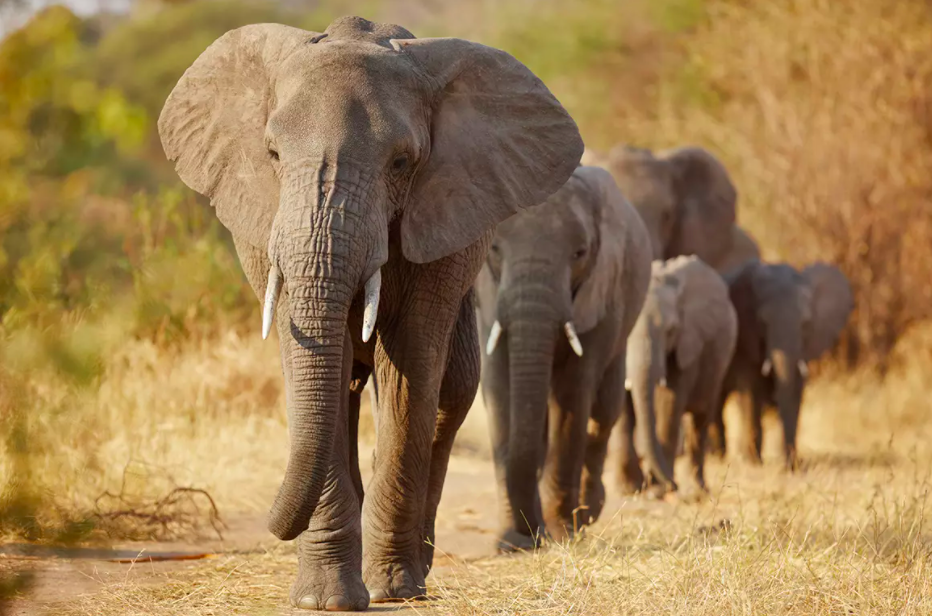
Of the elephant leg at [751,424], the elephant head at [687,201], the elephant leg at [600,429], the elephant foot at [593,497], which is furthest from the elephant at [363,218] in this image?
the elephant head at [687,201]

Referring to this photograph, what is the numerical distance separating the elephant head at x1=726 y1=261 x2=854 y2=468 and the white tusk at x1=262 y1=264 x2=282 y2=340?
9.02 metres

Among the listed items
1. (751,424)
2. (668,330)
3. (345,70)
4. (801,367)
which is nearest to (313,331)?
(345,70)

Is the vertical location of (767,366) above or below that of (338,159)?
below

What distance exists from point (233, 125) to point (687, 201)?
381 inches

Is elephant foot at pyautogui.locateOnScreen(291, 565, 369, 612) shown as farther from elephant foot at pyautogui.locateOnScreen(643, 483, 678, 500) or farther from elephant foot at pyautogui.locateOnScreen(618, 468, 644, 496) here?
elephant foot at pyautogui.locateOnScreen(618, 468, 644, 496)

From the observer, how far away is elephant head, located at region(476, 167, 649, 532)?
7.18m

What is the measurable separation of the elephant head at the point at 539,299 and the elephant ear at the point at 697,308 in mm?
3766

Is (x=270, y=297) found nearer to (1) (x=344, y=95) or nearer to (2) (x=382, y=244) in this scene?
(2) (x=382, y=244)

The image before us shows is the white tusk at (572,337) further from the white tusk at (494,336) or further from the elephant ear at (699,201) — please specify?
the elephant ear at (699,201)

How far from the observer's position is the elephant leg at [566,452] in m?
7.54

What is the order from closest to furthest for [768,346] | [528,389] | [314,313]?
[314,313] → [528,389] → [768,346]

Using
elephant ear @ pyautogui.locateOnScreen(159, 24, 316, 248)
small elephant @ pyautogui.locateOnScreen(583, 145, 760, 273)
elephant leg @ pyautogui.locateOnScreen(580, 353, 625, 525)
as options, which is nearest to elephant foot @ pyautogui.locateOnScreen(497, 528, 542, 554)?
elephant leg @ pyautogui.locateOnScreen(580, 353, 625, 525)

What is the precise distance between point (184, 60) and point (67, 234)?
2973 cm

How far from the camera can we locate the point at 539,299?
7.25 m
